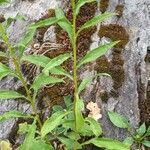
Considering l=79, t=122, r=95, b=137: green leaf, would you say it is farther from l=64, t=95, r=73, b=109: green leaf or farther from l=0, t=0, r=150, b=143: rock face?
l=64, t=95, r=73, b=109: green leaf

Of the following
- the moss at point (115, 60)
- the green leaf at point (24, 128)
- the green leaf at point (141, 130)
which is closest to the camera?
the green leaf at point (24, 128)

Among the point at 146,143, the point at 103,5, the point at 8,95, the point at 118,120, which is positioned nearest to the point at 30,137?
the point at 8,95

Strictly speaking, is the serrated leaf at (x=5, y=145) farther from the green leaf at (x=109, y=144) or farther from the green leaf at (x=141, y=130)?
the green leaf at (x=141, y=130)

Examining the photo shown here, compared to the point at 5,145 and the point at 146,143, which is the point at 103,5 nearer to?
the point at 146,143

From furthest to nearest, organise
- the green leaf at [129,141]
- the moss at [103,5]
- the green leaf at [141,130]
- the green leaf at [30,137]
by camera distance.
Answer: the moss at [103,5] → the green leaf at [141,130] → the green leaf at [129,141] → the green leaf at [30,137]

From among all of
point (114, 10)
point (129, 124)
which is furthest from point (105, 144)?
point (114, 10)

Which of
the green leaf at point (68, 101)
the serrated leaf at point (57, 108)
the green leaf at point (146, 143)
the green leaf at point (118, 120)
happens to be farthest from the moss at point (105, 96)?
the green leaf at point (146, 143)
